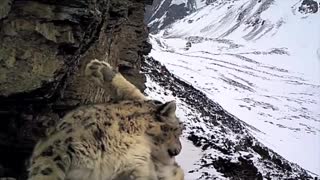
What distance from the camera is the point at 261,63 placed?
357 feet

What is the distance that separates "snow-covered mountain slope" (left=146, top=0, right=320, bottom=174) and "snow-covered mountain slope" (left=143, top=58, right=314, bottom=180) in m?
11.8

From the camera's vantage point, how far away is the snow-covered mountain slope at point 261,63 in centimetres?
4969

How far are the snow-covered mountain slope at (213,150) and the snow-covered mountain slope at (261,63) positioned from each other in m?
11.8

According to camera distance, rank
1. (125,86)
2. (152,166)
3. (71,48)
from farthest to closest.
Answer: (71,48) → (125,86) → (152,166)

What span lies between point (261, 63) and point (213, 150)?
92739 mm

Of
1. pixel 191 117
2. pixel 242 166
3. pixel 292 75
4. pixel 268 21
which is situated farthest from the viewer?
pixel 268 21

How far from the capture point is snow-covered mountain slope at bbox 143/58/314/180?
1675 centimetres

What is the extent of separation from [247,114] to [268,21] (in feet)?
344

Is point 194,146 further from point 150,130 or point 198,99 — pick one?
point 150,130

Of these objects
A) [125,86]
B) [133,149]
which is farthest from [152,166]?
[125,86]

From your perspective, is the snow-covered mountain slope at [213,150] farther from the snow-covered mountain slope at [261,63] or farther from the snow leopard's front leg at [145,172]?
the snow leopard's front leg at [145,172]

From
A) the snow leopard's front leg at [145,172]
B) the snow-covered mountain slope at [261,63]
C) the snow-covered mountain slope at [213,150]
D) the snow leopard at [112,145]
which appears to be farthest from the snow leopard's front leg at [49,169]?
the snow-covered mountain slope at [261,63]

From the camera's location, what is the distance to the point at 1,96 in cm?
643

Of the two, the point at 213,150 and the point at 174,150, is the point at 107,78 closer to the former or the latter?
the point at 174,150
